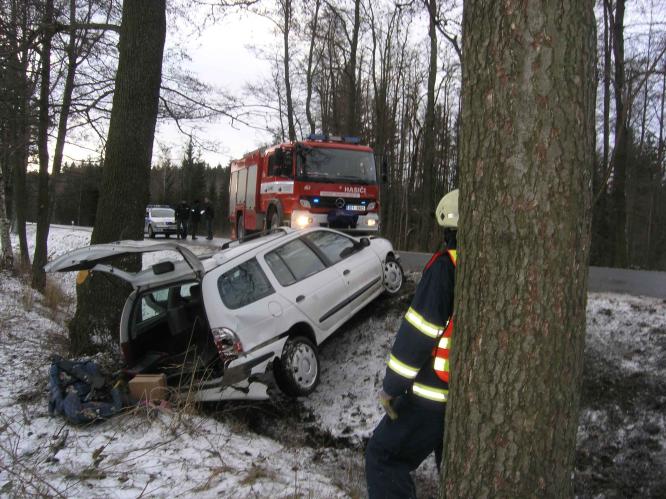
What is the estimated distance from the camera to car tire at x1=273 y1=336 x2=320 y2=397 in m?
5.48

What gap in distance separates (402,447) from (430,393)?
0.34 meters

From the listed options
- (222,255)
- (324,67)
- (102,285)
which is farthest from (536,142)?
(324,67)

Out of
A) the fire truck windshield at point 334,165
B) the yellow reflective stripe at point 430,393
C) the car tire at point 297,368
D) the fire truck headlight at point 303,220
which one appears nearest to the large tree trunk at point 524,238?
the yellow reflective stripe at point 430,393

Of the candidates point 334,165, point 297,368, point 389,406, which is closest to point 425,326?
point 389,406

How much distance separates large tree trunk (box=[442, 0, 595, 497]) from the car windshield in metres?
29.9

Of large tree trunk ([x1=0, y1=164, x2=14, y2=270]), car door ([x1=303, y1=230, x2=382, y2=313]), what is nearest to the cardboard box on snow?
car door ([x1=303, y1=230, x2=382, y2=313])

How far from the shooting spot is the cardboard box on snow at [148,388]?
475cm

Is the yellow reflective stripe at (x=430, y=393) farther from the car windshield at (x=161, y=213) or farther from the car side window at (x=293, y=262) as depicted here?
the car windshield at (x=161, y=213)

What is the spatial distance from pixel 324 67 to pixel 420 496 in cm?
2653

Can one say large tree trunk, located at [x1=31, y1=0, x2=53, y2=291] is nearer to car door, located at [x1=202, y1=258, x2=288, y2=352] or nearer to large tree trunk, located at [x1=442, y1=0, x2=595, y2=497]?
car door, located at [x1=202, y1=258, x2=288, y2=352]

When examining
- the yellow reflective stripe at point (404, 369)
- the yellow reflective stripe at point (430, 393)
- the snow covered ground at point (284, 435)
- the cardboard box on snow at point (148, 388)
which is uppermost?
the yellow reflective stripe at point (404, 369)

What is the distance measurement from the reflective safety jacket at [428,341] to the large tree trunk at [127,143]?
200 inches

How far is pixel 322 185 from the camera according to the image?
11.9 m

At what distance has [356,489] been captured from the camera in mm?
3781
